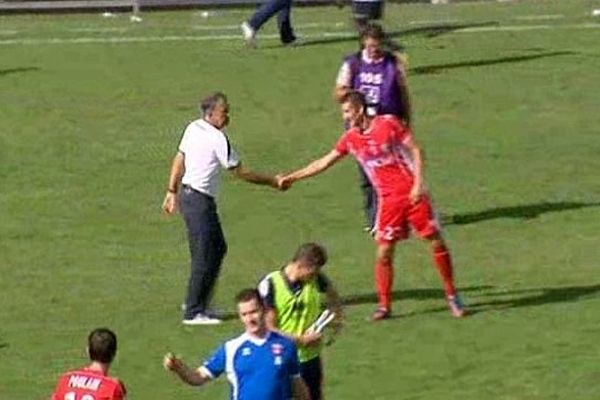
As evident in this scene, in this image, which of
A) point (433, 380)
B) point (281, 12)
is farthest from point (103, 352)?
point (281, 12)

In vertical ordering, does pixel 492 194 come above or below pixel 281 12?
below

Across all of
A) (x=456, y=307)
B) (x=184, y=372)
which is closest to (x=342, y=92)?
(x=456, y=307)

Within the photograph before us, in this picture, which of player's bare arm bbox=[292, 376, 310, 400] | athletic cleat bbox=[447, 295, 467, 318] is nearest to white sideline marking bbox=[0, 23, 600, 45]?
athletic cleat bbox=[447, 295, 467, 318]

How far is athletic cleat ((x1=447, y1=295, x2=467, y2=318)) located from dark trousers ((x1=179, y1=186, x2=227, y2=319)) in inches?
80.8

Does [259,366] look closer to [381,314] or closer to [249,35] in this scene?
[381,314]

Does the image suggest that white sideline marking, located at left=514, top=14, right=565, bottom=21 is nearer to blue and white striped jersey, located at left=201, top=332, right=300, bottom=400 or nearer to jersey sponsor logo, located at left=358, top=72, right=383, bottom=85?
jersey sponsor logo, located at left=358, top=72, right=383, bottom=85

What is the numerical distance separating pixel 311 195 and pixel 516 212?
2467 millimetres

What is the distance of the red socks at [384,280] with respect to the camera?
18.7 m

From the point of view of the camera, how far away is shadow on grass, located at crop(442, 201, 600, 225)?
23391 mm

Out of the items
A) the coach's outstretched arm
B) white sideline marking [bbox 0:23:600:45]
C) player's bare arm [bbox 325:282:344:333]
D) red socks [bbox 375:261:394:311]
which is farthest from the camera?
white sideline marking [bbox 0:23:600:45]

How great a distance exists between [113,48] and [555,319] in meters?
14.5

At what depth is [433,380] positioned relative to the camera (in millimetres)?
17234

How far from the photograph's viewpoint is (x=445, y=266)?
1877 cm

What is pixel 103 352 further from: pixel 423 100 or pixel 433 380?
pixel 423 100
